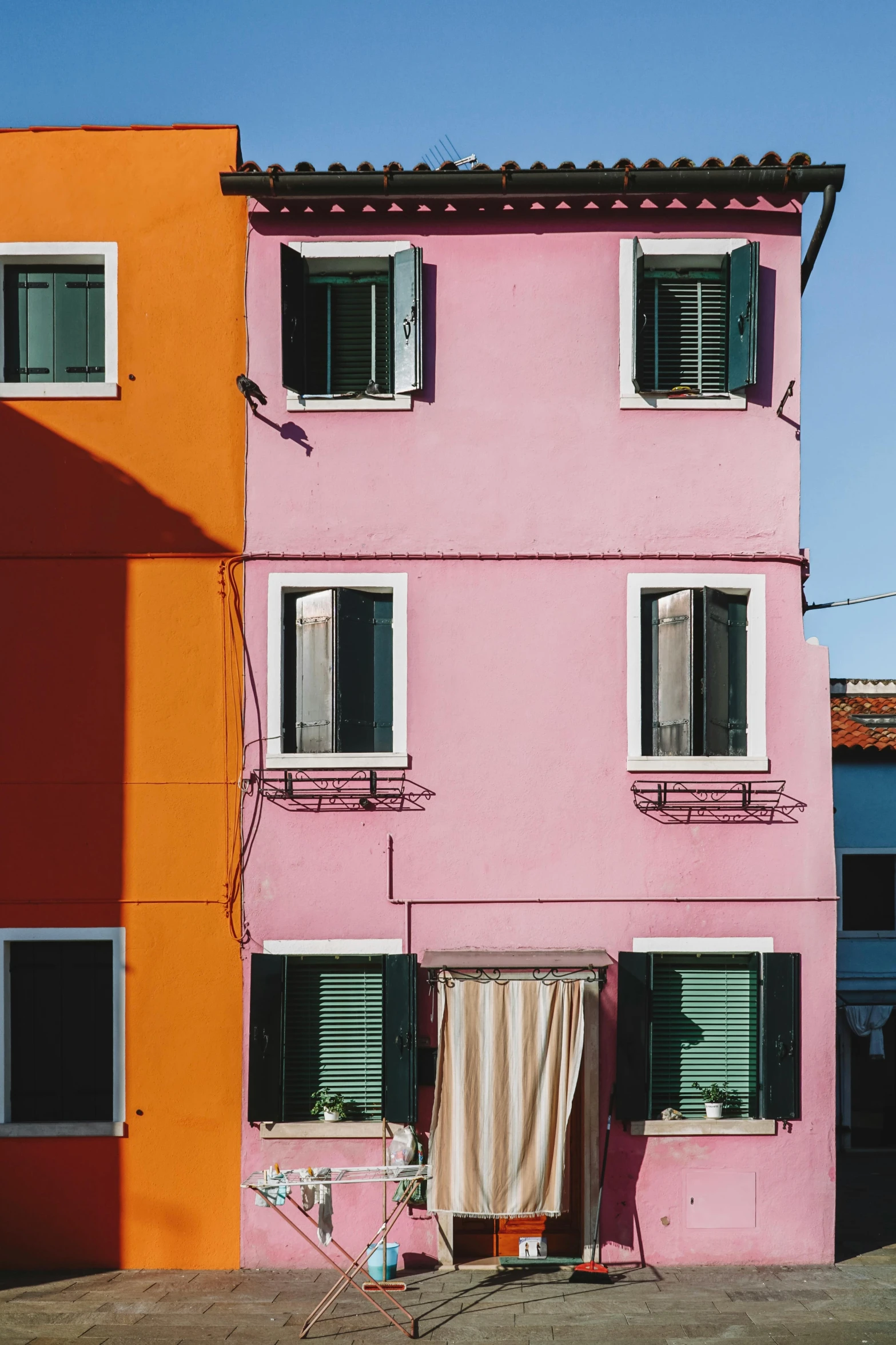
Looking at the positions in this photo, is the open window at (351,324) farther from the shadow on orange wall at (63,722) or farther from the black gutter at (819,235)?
the black gutter at (819,235)

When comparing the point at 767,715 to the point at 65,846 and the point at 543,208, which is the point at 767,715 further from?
the point at 65,846

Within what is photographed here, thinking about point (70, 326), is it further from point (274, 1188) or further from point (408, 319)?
point (274, 1188)

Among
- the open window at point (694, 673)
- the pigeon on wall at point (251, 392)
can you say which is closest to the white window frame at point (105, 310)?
the pigeon on wall at point (251, 392)

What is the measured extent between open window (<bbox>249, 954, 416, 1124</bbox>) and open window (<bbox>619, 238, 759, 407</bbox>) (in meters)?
6.10

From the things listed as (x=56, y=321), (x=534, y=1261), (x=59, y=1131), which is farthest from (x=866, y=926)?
(x=56, y=321)

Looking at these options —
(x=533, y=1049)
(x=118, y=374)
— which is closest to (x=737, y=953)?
(x=533, y=1049)

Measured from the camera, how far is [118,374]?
11.3 metres

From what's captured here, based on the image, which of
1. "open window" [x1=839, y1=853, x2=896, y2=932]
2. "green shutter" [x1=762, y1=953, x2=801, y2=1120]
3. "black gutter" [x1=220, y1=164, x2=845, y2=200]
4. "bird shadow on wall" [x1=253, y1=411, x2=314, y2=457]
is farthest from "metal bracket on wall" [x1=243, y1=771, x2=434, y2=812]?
"open window" [x1=839, y1=853, x2=896, y2=932]

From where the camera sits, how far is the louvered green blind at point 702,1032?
10.9 m

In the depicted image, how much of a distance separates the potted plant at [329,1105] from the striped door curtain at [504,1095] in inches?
37.1

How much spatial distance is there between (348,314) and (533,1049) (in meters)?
7.30

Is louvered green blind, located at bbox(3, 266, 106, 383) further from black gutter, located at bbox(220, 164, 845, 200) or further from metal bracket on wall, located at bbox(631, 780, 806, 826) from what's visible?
metal bracket on wall, located at bbox(631, 780, 806, 826)

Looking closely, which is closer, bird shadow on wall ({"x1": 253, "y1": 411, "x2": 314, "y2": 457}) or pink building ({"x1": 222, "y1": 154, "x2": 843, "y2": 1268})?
pink building ({"x1": 222, "y1": 154, "x2": 843, "y2": 1268})

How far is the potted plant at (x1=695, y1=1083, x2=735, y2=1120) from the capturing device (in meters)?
10.7
